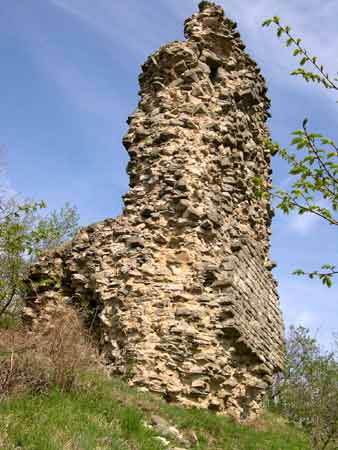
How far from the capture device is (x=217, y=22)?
10.5 metres

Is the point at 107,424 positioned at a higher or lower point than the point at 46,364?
lower

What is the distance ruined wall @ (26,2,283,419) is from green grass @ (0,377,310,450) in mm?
535

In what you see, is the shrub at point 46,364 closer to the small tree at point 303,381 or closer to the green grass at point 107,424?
the green grass at point 107,424

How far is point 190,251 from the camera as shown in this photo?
7.92 metres

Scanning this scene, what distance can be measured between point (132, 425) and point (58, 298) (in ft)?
13.7

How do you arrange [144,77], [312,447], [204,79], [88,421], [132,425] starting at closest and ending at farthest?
[88,421]
[132,425]
[312,447]
[204,79]
[144,77]

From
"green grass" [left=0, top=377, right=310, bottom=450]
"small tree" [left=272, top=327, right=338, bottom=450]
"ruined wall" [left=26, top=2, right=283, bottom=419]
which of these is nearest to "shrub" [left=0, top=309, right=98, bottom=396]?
"green grass" [left=0, top=377, right=310, bottom=450]

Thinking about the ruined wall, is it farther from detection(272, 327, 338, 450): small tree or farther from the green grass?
detection(272, 327, 338, 450): small tree

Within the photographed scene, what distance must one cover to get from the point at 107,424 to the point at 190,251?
11.5ft

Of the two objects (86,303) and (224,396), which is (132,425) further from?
(86,303)

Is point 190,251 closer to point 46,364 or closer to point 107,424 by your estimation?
point 46,364

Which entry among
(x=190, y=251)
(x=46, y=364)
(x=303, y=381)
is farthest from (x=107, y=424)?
(x=303, y=381)

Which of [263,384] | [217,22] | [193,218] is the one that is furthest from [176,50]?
[263,384]

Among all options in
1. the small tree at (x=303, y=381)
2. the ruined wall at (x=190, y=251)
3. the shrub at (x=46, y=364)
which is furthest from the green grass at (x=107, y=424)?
the small tree at (x=303, y=381)
